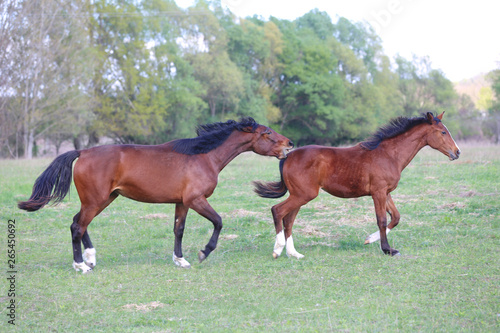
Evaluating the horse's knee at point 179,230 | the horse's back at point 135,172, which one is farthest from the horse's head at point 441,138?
the horse's knee at point 179,230

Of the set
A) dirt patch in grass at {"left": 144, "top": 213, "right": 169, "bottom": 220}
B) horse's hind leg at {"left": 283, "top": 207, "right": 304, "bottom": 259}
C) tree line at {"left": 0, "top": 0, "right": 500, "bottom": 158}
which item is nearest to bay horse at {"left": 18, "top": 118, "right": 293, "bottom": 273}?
horse's hind leg at {"left": 283, "top": 207, "right": 304, "bottom": 259}

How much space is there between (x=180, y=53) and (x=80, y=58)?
13.4m

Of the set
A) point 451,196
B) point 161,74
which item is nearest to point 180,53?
point 161,74

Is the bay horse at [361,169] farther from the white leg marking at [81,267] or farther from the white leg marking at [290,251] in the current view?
the white leg marking at [81,267]

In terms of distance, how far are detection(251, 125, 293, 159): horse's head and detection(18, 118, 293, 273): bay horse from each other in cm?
2

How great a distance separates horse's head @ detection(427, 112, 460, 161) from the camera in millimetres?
7838

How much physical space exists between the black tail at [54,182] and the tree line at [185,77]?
2249 centimetres

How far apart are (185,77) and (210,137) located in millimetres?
41518

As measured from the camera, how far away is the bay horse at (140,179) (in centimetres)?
693

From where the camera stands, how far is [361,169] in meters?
7.70

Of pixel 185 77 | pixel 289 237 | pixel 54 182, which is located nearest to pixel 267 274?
pixel 289 237

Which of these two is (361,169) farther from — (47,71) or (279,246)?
(47,71)

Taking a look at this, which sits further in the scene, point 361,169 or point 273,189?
point 273,189

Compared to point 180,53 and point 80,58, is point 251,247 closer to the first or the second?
point 80,58
